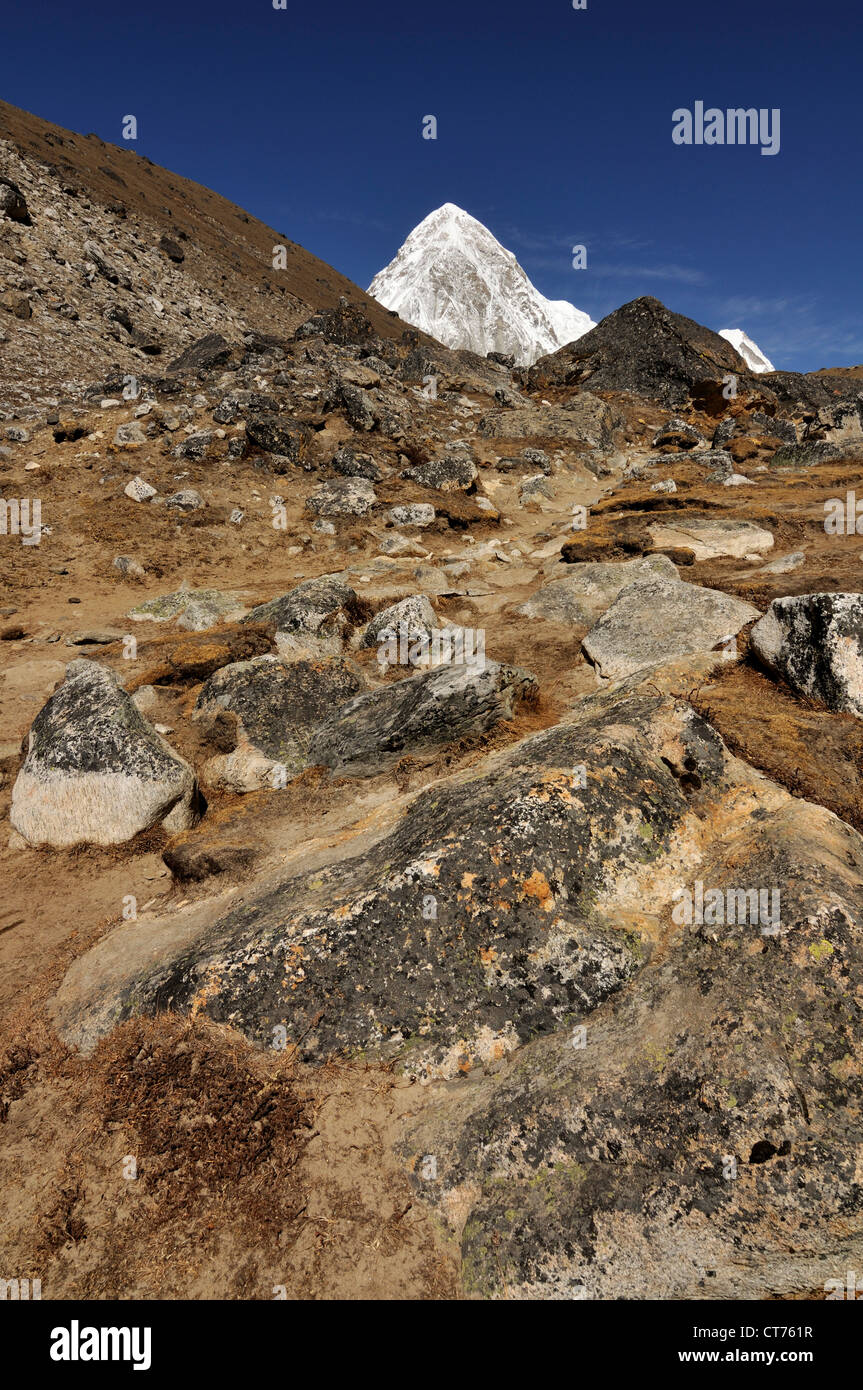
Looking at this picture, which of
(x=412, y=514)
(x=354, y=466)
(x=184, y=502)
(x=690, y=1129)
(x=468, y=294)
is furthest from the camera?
(x=468, y=294)

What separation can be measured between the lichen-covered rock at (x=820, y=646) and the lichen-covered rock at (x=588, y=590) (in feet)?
17.0

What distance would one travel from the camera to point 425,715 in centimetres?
841

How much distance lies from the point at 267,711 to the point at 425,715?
298 cm

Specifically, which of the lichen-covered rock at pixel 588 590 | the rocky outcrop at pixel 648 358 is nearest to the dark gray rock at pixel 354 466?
the lichen-covered rock at pixel 588 590

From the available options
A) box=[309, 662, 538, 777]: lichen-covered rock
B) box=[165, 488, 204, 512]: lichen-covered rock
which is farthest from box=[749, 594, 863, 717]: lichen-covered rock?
box=[165, 488, 204, 512]: lichen-covered rock

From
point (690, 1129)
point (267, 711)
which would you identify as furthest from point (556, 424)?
point (690, 1129)

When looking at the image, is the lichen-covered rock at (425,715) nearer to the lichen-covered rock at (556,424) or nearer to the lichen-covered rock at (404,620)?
the lichen-covered rock at (404,620)

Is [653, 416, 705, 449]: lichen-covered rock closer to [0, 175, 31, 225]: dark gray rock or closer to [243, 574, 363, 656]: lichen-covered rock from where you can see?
[243, 574, 363, 656]: lichen-covered rock

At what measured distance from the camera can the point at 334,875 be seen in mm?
5590

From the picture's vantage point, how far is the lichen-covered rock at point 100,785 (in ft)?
26.3

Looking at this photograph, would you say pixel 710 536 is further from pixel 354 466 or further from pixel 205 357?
pixel 205 357

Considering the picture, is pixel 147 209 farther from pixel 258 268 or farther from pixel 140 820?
pixel 140 820
